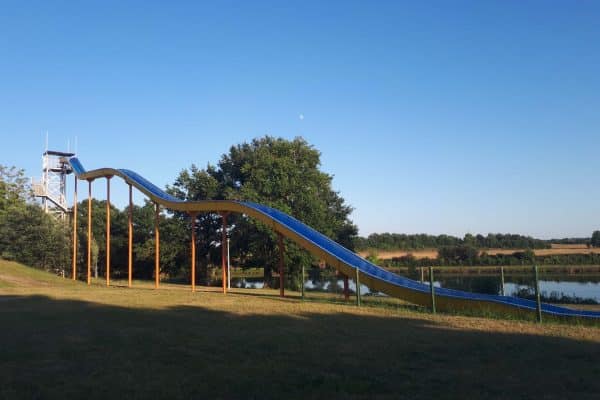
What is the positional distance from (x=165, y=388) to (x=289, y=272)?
3289 centimetres

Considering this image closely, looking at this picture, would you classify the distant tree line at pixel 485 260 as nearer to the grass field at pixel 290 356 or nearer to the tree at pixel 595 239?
the tree at pixel 595 239

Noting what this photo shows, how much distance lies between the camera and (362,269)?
2078 cm

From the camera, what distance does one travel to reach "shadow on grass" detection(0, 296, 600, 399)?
6.53 meters

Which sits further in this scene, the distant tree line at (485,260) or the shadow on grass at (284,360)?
the distant tree line at (485,260)

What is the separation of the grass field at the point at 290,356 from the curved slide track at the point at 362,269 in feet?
8.50

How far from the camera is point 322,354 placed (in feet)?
28.7

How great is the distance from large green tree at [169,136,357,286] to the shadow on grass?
24.1 m

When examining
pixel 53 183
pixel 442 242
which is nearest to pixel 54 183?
pixel 53 183

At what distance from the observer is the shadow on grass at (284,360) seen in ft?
21.4

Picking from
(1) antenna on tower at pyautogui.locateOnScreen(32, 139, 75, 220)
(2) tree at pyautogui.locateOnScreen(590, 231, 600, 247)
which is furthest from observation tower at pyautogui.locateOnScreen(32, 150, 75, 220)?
(2) tree at pyautogui.locateOnScreen(590, 231, 600, 247)

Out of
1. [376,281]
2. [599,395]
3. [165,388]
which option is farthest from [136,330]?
[376,281]

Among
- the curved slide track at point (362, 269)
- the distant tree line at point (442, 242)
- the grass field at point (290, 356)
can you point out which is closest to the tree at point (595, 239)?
the distant tree line at point (442, 242)

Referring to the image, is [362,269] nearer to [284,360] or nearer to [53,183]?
[284,360]

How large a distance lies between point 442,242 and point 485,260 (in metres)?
44.6
